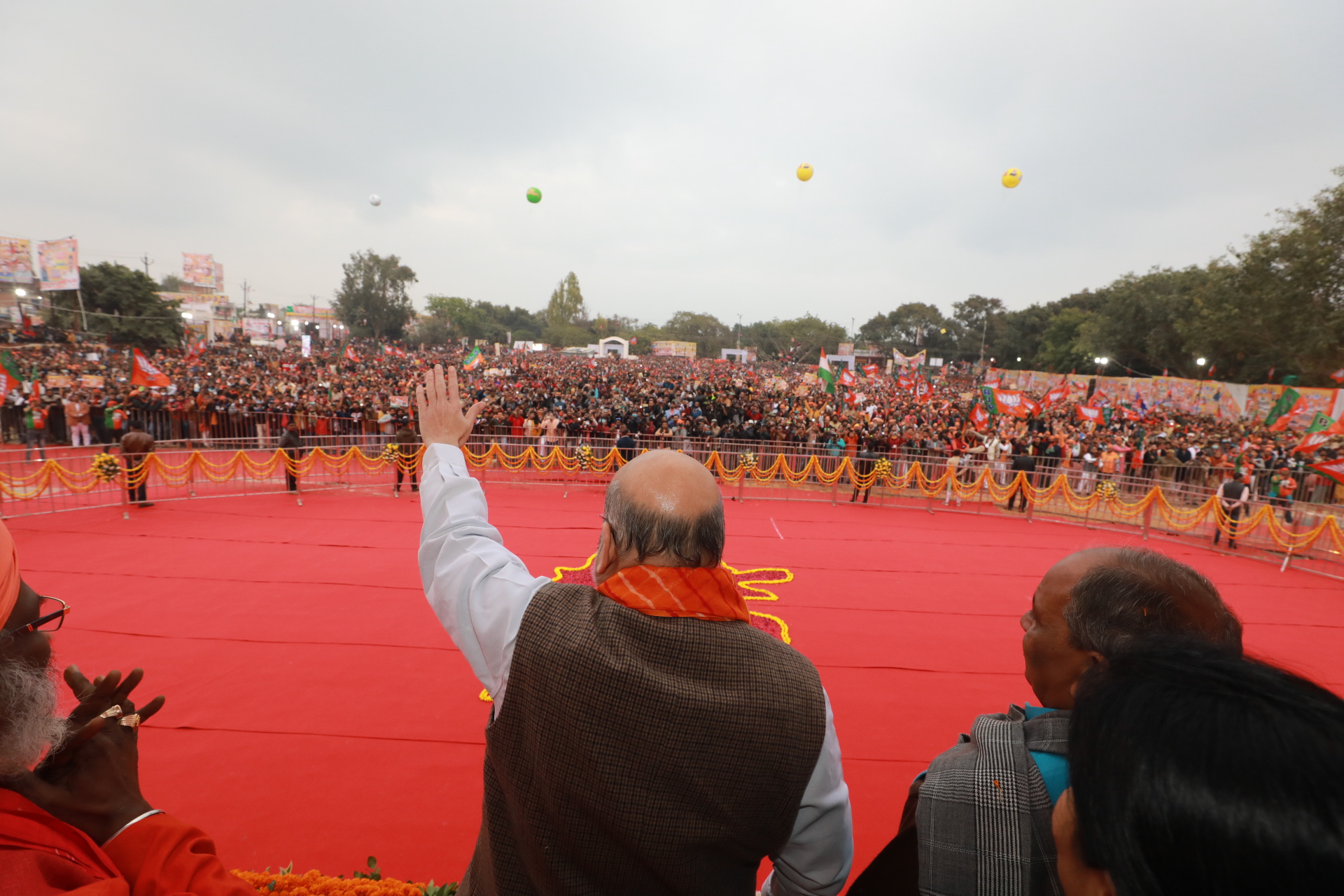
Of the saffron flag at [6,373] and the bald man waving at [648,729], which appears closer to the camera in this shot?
the bald man waving at [648,729]

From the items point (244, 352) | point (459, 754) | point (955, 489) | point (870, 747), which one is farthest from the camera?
point (244, 352)

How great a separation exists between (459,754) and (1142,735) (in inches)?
163

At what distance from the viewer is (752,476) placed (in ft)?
49.8

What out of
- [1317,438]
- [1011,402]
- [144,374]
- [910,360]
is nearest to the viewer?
[1317,438]

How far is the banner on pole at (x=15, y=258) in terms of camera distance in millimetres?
29656

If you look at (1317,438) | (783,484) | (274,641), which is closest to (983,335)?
(1317,438)

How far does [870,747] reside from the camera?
4.23m

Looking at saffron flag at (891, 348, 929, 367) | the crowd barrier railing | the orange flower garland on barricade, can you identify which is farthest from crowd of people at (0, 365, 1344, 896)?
saffron flag at (891, 348, 929, 367)

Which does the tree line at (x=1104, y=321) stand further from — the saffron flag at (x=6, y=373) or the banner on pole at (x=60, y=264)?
the saffron flag at (x=6, y=373)

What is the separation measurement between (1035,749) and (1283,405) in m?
22.8

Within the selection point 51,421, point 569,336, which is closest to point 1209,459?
point 51,421

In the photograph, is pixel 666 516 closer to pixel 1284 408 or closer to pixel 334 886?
pixel 334 886

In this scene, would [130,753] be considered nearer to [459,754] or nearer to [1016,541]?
[459,754]

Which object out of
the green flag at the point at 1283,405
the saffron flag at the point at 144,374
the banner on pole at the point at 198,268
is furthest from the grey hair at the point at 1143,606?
the banner on pole at the point at 198,268
